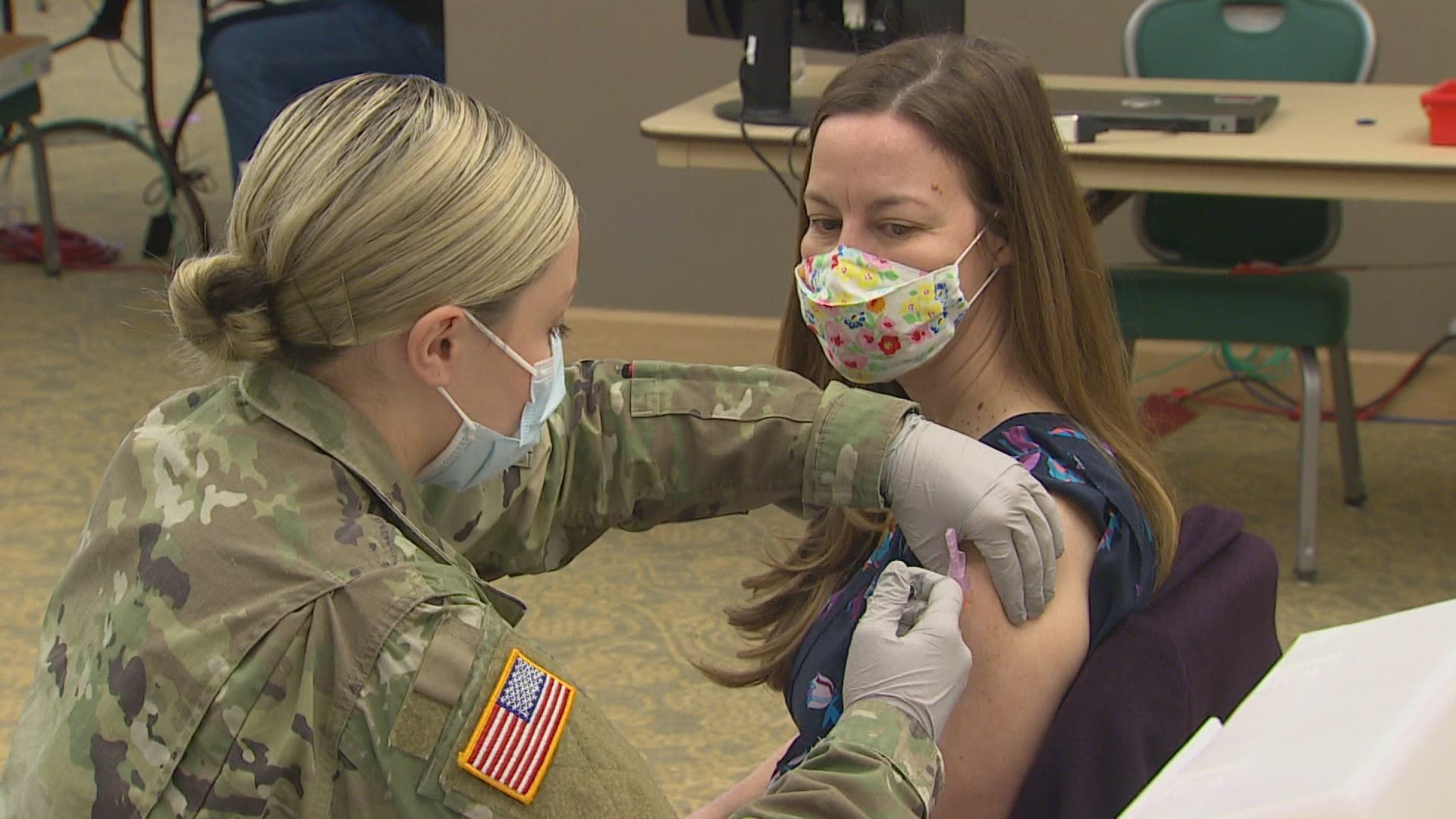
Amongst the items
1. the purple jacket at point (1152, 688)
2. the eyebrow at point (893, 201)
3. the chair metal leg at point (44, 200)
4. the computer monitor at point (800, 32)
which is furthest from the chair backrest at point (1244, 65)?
the chair metal leg at point (44, 200)

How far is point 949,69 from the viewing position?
4.69 feet

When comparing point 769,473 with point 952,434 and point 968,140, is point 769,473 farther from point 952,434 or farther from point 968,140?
point 968,140

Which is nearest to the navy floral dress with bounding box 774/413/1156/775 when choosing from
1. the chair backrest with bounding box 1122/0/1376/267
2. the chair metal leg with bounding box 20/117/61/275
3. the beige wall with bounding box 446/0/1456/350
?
the chair backrest with bounding box 1122/0/1376/267

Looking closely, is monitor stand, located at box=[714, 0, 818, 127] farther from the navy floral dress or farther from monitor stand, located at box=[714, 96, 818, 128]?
the navy floral dress

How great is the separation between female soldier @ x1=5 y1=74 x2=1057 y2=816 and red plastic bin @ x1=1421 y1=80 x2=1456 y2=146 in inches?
75.8

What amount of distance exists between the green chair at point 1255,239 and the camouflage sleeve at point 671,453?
1666 millimetres

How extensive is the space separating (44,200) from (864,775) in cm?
429

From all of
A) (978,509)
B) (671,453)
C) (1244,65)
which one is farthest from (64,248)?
(978,509)

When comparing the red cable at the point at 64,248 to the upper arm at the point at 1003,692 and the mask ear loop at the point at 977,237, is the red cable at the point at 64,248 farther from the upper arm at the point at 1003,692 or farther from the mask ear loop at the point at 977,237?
the upper arm at the point at 1003,692

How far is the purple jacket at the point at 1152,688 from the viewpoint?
1.17 metres

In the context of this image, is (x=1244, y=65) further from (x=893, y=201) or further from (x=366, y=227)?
(x=366, y=227)

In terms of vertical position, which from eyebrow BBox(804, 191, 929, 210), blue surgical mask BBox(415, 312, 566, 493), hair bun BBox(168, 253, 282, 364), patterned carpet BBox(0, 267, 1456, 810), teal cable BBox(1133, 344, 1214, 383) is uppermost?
hair bun BBox(168, 253, 282, 364)

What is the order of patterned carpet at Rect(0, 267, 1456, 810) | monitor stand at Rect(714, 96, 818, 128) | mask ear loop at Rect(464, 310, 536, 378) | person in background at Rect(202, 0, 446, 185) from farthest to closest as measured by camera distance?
person in background at Rect(202, 0, 446, 185) → monitor stand at Rect(714, 96, 818, 128) → patterned carpet at Rect(0, 267, 1456, 810) → mask ear loop at Rect(464, 310, 536, 378)

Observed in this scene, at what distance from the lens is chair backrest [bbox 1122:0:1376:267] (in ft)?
10.4
